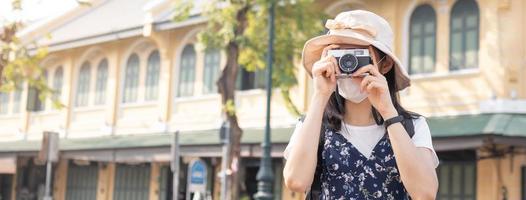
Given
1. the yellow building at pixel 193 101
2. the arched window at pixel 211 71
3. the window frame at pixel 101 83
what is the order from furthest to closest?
1. the window frame at pixel 101 83
2. the arched window at pixel 211 71
3. the yellow building at pixel 193 101

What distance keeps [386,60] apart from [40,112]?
1079 inches

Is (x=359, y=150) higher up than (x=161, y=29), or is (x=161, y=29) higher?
(x=161, y=29)

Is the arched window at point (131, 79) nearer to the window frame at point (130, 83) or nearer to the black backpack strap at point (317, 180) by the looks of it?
the window frame at point (130, 83)

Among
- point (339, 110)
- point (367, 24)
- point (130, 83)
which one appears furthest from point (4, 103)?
point (367, 24)

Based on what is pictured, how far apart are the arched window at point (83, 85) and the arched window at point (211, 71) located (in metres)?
5.72

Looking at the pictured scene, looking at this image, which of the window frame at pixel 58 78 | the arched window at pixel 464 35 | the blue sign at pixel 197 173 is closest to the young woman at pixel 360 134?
the blue sign at pixel 197 173

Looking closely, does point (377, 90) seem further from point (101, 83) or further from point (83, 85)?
point (83, 85)

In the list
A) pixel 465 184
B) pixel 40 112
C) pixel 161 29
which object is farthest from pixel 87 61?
pixel 465 184

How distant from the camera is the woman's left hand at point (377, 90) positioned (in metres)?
3.02

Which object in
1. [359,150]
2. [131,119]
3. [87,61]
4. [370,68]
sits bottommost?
[359,150]

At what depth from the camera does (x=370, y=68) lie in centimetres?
303

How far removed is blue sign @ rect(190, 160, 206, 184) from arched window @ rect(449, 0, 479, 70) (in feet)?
18.3

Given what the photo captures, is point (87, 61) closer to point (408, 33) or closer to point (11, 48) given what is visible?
point (11, 48)

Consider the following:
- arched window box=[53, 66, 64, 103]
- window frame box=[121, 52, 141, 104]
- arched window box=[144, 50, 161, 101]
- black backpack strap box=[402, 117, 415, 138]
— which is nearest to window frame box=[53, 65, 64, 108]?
arched window box=[53, 66, 64, 103]
